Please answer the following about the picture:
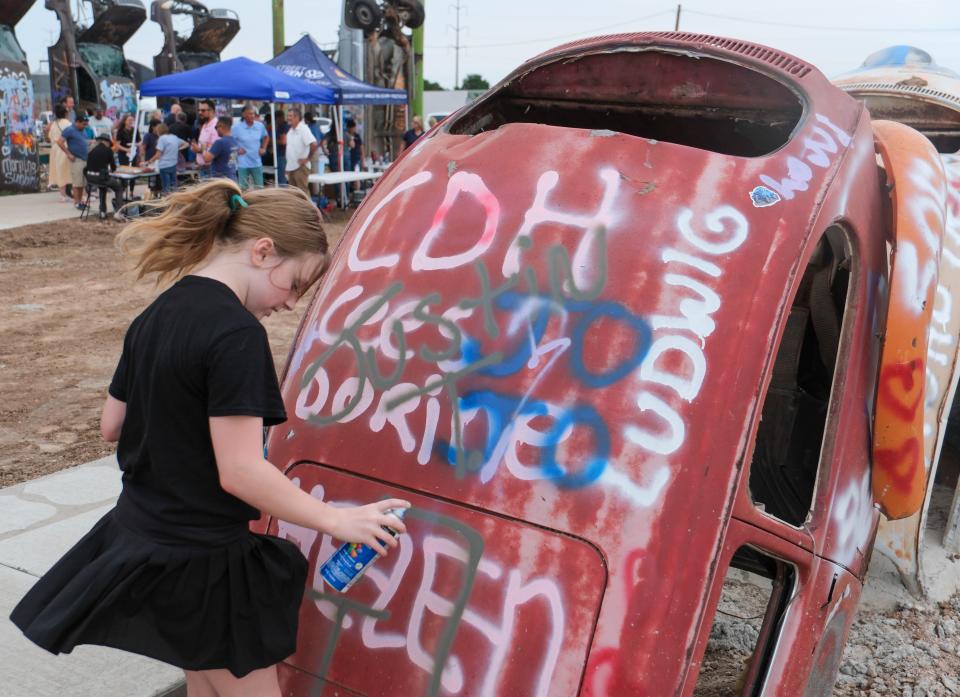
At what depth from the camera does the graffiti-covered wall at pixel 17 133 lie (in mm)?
16922

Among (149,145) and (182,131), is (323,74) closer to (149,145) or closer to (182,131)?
(182,131)

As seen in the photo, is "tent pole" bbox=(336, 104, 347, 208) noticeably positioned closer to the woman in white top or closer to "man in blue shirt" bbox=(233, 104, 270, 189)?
"man in blue shirt" bbox=(233, 104, 270, 189)

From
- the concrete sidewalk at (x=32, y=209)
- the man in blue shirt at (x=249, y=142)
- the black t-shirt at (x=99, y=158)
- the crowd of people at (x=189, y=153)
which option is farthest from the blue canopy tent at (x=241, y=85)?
the concrete sidewalk at (x=32, y=209)

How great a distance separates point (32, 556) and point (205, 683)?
1.81 meters

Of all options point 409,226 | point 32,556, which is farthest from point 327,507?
point 32,556

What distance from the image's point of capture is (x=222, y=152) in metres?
13.9

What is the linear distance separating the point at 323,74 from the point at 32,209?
5320mm

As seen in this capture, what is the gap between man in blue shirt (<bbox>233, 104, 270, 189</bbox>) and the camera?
47.7 ft

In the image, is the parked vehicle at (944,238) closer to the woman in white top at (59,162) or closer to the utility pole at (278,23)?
the woman in white top at (59,162)

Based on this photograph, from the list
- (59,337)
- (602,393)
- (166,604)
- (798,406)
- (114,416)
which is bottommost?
(59,337)

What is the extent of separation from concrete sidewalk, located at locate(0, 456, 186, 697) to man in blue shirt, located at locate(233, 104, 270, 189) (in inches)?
422

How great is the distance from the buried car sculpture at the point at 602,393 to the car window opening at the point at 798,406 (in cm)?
86

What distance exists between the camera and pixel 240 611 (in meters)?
1.94

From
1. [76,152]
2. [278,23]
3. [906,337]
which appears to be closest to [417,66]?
[278,23]
